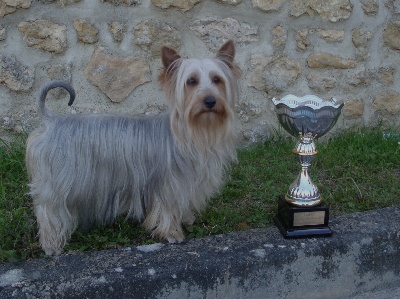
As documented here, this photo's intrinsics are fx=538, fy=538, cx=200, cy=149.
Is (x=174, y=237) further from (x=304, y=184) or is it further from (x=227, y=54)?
(x=227, y=54)

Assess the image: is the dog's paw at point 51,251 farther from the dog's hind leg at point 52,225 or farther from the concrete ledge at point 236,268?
the concrete ledge at point 236,268

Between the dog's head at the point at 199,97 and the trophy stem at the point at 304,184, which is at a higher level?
the dog's head at the point at 199,97

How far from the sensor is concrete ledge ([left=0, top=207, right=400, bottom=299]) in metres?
2.78

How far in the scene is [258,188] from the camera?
3.98 m

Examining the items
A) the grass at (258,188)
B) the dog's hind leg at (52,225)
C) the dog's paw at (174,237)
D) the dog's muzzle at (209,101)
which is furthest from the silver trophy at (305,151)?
the dog's hind leg at (52,225)

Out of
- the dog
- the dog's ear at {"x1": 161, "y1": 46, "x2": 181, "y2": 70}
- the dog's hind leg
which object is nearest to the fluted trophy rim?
the dog

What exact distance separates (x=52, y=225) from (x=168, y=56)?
45.7 inches

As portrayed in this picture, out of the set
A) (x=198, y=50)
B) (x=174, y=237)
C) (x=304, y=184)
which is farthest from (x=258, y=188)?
(x=198, y=50)

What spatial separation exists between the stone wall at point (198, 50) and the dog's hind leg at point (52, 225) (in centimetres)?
160

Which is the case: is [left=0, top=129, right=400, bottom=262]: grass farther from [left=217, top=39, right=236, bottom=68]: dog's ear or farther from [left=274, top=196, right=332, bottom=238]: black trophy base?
[left=217, top=39, right=236, bottom=68]: dog's ear

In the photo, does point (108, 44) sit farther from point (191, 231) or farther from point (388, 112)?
point (388, 112)

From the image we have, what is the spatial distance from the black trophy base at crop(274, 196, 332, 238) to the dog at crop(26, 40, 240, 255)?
0.50 meters

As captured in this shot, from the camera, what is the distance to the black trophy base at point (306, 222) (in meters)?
3.18

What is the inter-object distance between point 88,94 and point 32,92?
1.50 feet
